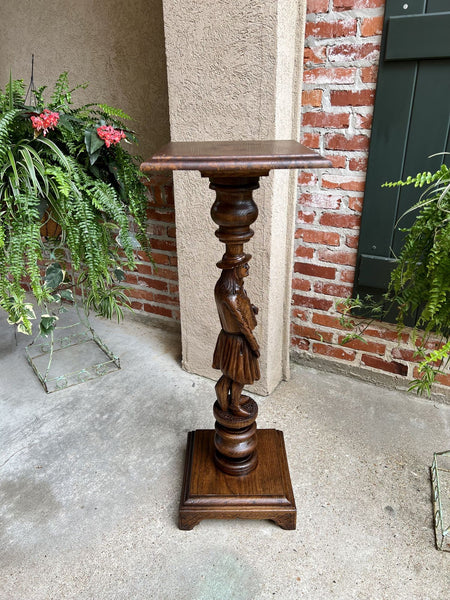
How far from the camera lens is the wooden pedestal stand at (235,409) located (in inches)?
42.2

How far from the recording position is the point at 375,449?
5.38 feet

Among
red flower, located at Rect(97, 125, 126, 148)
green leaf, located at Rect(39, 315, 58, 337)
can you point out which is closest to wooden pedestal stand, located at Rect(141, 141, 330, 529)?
red flower, located at Rect(97, 125, 126, 148)

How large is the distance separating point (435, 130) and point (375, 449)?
1188 mm

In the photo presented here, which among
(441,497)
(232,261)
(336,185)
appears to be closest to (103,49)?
(336,185)

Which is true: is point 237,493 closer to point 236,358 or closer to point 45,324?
point 236,358

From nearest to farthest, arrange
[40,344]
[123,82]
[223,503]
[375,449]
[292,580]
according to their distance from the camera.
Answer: [292,580] → [223,503] → [375,449] → [123,82] → [40,344]

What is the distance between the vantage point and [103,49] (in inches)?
83.4

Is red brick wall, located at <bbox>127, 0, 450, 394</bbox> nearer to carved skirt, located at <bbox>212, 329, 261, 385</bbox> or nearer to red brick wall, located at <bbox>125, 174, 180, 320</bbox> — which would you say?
red brick wall, located at <bbox>125, 174, 180, 320</bbox>

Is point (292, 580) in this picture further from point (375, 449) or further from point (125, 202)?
point (125, 202)

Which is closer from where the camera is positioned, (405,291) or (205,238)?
(405,291)

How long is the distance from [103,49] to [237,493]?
2.09m

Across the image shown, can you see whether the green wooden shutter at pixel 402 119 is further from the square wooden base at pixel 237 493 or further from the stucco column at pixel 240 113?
the square wooden base at pixel 237 493

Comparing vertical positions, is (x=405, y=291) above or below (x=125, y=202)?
below

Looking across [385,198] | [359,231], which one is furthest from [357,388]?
[385,198]
